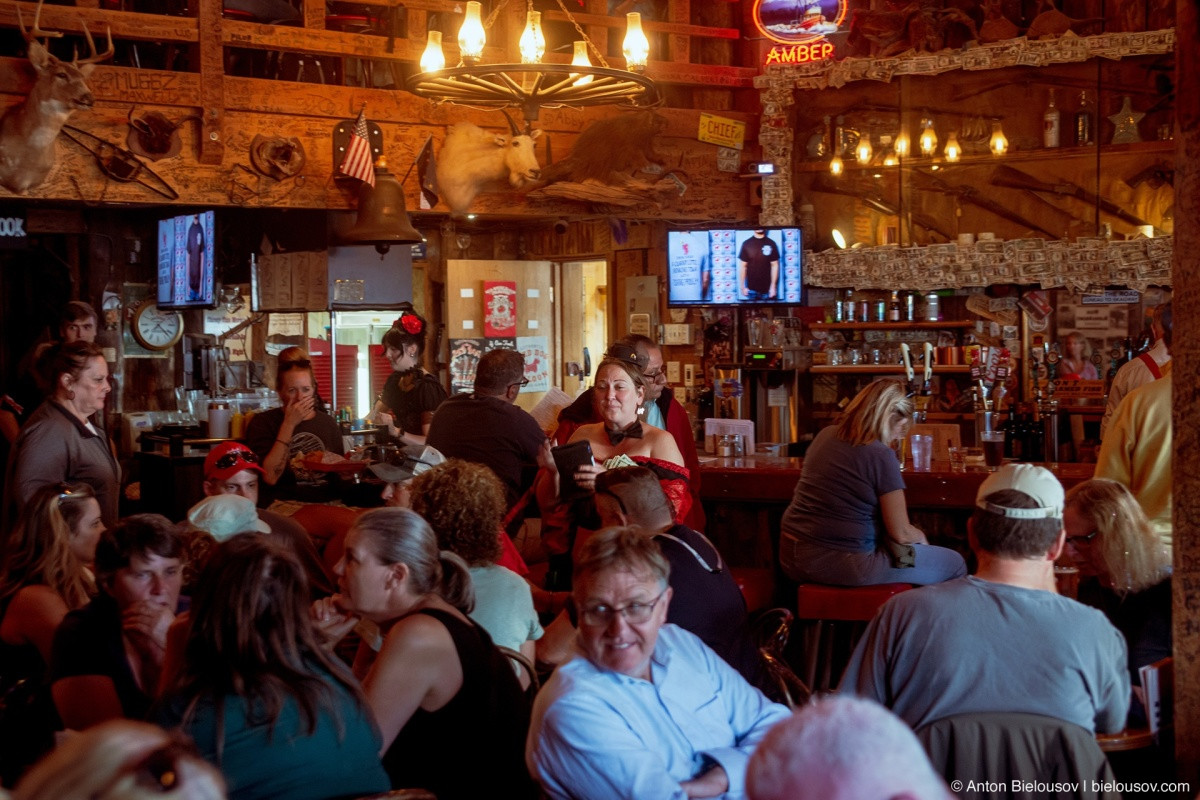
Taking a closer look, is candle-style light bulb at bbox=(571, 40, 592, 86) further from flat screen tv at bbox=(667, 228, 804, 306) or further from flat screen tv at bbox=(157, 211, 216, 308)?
flat screen tv at bbox=(157, 211, 216, 308)

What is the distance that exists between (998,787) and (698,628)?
981mm

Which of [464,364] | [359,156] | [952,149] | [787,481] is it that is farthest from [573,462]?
[952,149]

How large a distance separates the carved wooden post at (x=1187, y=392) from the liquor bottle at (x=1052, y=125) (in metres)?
6.65

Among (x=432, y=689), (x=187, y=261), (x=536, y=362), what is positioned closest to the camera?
(x=432, y=689)

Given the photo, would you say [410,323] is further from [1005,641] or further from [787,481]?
[1005,641]

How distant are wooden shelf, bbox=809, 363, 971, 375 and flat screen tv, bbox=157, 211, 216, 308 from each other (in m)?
4.58

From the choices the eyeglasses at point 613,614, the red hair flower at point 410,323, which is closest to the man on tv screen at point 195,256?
the red hair flower at point 410,323

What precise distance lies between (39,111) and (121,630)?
4.40 metres

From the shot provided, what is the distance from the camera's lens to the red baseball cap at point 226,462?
4.42 m

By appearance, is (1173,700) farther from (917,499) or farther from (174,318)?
(174,318)

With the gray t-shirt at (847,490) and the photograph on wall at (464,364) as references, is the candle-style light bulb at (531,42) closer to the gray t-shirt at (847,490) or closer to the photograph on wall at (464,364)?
the gray t-shirt at (847,490)

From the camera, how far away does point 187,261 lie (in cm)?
834

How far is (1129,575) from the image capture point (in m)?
3.16

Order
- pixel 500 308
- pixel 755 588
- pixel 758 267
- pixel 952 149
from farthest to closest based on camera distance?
1. pixel 500 308
2. pixel 952 149
3. pixel 758 267
4. pixel 755 588
